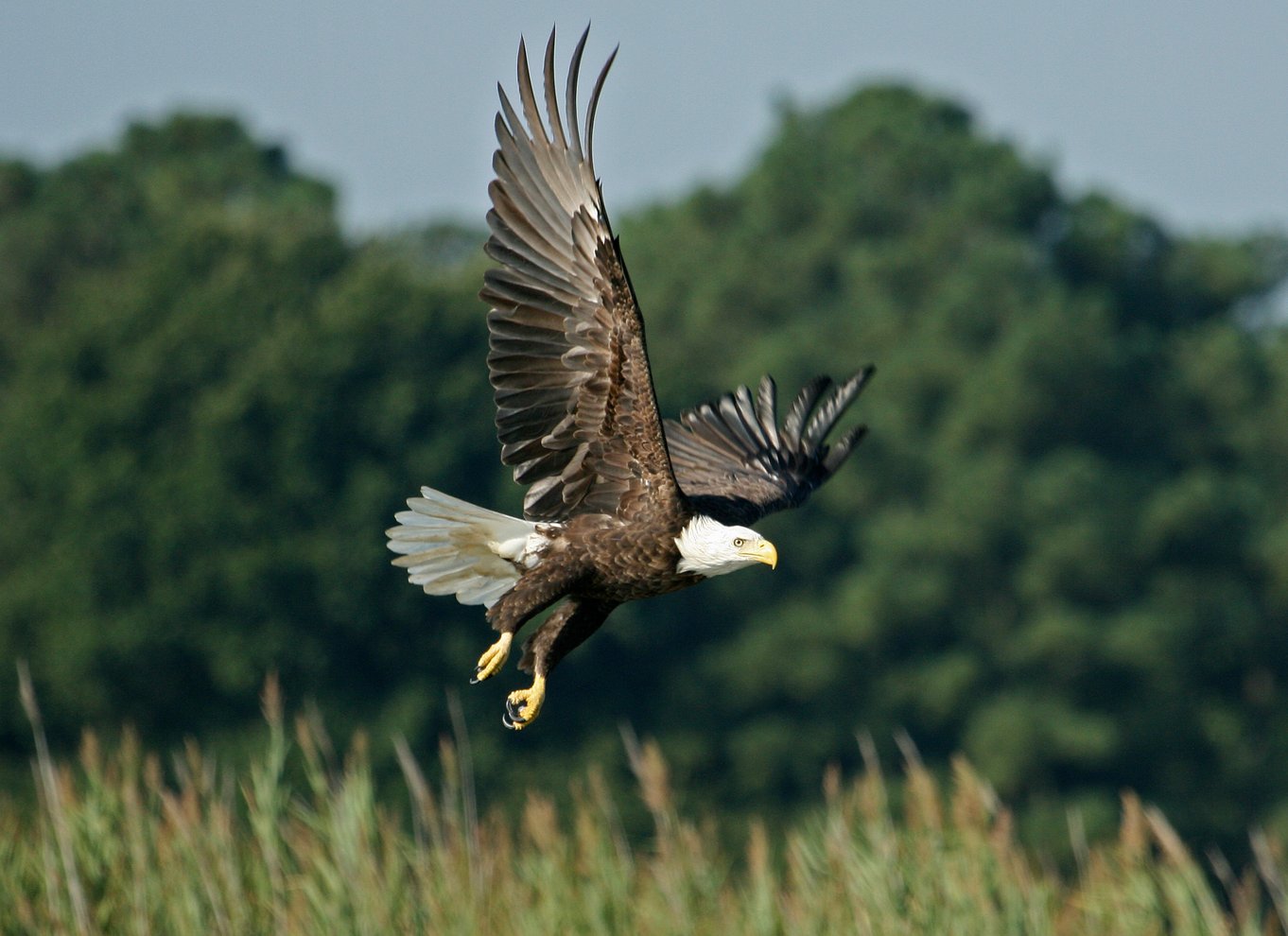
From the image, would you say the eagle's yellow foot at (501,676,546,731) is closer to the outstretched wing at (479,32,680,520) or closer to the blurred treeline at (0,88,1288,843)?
the outstretched wing at (479,32,680,520)

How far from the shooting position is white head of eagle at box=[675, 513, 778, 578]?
713 cm

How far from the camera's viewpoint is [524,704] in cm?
718


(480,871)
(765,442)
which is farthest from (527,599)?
(765,442)

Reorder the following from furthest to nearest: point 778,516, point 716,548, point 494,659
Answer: point 778,516 → point 716,548 → point 494,659

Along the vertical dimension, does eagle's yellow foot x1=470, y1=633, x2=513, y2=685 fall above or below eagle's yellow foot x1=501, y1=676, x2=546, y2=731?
above

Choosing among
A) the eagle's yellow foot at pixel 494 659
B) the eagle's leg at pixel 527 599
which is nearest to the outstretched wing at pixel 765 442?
the eagle's leg at pixel 527 599

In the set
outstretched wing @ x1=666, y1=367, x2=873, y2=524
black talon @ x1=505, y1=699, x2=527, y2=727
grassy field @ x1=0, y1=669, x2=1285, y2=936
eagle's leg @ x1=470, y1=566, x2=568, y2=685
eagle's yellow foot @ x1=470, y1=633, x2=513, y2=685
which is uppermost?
outstretched wing @ x1=666, y1=367, x2=873, y2=524

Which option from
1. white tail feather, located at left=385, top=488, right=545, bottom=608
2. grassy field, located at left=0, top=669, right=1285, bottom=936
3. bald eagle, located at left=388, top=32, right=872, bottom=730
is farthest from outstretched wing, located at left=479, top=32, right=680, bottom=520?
grassy field, located at left=0, top=669, right=1285, bottom=936

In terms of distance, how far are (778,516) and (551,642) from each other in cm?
2331

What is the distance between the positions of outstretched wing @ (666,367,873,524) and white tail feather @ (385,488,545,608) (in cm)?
94

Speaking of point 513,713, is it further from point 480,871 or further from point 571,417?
point 480,871

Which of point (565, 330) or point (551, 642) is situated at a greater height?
point (565, 330)

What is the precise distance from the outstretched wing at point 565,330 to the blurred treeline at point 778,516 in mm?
18795

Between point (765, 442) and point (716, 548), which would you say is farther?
point (765, 442)
